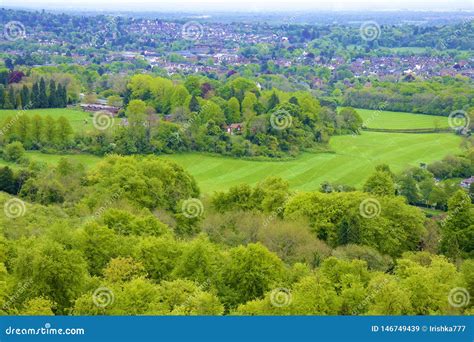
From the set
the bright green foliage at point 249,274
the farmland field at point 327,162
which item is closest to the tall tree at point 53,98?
the farmland field at point 327,162

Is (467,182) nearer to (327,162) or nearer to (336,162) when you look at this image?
(336,162)

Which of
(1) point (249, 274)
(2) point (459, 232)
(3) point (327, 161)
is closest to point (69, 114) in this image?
(3) point (327, 161)

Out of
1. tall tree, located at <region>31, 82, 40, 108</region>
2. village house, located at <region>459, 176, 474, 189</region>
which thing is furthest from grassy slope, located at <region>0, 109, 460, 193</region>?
village house, located at <region>459, 176, 474, 189</region>

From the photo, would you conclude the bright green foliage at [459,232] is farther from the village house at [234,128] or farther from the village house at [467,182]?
the village house at [234,128]

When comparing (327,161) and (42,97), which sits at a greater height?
(42,97)

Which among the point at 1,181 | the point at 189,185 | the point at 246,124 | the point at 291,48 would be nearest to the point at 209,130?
the point at 246,124

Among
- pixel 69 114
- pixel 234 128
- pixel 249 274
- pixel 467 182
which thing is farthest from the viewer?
pixel 69 114
